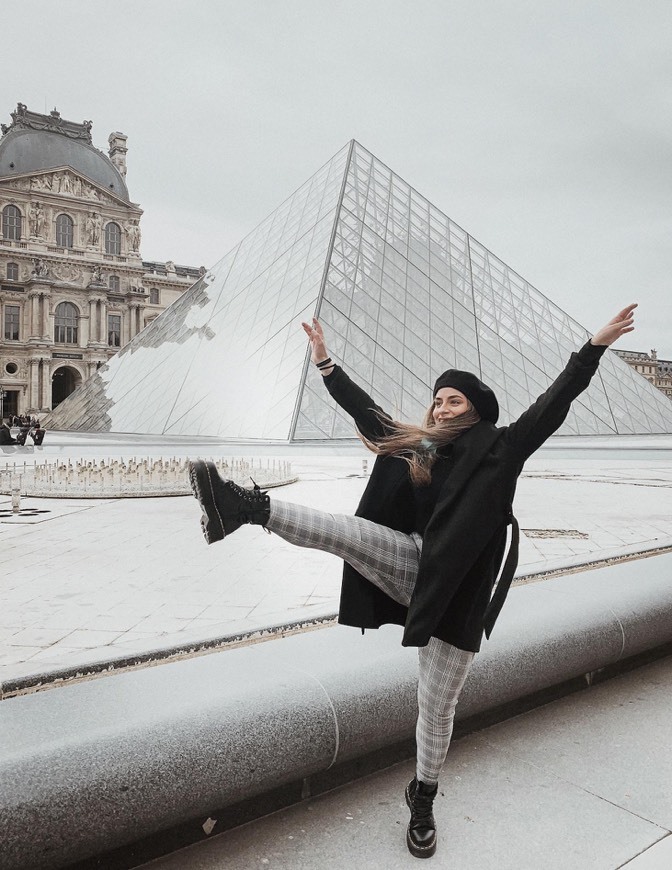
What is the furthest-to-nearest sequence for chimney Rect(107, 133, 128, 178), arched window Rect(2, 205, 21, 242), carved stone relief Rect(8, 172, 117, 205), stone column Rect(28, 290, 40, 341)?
1. chimney Rect(107, 133, 128, 178)
2. carved stone relief Rect(8, 172, 117, 205)
3. arched window Rect(2, 205, 21, 242)
4. stone column Rect(28, 290, 40, 341)

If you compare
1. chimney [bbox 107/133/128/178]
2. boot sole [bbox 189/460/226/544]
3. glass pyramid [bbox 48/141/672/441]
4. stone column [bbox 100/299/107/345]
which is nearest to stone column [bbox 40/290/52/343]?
stone column [bbox 100/299/107/345]

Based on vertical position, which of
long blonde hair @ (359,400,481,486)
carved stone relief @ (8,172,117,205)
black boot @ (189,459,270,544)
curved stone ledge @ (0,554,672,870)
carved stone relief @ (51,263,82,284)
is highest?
carved stone relief @ (8,172,117,205)

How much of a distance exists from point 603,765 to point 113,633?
96.2 inches

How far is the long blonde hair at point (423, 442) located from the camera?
2.10m

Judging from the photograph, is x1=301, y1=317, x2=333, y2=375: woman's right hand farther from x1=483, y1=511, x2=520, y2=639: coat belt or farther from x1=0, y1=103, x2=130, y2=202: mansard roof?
x1=0, y1=103, x2=130, y2=202: mansard roof

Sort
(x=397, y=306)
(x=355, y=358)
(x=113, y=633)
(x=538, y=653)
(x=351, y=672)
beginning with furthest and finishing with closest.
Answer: (x=397, y=306)
(x=355, y=358)
(x=113, y=633)
(x=538, y=653)
(x=351, y=672)

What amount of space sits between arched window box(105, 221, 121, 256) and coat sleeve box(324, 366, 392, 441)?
209 feet

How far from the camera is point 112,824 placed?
1.79 m

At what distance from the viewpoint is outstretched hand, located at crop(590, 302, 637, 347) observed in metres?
2.00

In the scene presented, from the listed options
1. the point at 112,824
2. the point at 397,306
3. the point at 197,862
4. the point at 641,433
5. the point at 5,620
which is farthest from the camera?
the point at 641,433

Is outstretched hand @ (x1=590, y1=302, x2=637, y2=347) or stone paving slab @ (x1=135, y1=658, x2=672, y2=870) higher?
outstretched hand @ (x1=590, y1=302, x2=637, y2=347)

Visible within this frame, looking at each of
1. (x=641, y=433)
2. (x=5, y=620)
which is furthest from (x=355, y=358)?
(x=5, y=620)

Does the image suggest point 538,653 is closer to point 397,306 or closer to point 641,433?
point 397,306

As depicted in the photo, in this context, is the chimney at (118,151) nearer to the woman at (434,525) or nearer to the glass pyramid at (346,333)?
the glass pyramid at (346,333)
